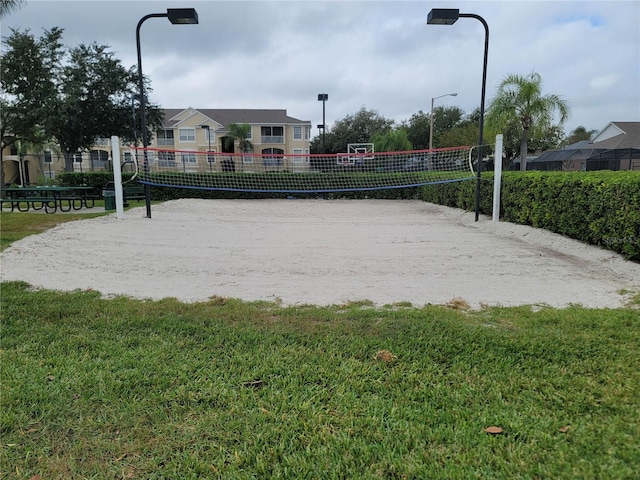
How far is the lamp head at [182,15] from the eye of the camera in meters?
9.41

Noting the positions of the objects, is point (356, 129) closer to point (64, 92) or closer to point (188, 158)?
point (188, 158)

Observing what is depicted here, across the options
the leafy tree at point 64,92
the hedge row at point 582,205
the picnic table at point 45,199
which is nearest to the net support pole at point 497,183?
the hedge row at point 582,205

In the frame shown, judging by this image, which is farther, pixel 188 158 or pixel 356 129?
pixel 356 129

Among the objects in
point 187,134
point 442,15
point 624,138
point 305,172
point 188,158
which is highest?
point 187,134

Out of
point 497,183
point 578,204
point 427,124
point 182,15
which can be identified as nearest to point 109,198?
point 182,15

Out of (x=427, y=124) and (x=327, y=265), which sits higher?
(x=427, y=124)

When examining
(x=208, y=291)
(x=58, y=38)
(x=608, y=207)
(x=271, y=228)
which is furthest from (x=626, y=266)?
(x=58, y=38)

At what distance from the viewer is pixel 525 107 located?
14930 mm

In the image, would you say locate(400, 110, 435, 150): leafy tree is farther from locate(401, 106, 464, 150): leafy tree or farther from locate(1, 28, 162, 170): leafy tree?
locate(1, 28, 162, 170): leafy tree

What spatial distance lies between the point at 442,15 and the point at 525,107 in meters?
7.25

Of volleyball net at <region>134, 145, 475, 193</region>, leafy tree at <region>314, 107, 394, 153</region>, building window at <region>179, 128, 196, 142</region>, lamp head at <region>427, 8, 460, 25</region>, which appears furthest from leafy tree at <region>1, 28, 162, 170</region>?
leafy tree at <region>314, 107, 394, 153</region>

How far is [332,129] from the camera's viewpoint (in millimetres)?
57969

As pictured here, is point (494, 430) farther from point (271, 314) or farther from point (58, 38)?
point (58, 38)

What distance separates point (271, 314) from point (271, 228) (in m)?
6.61
